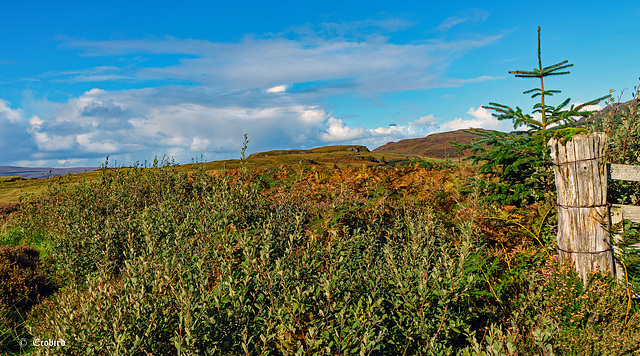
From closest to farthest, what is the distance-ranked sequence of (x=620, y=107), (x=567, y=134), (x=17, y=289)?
(x=567, y=134) → (x=17, y=289) → (x=620, y=107)

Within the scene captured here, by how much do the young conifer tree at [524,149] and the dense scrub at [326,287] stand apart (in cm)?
46

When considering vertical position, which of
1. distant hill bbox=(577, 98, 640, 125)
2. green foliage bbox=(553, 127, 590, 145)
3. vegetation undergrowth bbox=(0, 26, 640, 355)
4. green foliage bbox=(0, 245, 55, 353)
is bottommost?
green foliage bbox=(0, 245, 55, 353)

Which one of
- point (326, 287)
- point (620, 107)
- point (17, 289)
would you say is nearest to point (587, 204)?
point (326, 287)

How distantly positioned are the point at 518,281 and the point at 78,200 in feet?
29.9

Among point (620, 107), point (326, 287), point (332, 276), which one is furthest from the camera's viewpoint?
point (620, 107)

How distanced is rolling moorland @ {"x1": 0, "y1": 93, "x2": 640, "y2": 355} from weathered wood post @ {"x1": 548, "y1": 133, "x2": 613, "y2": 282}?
0.73ft

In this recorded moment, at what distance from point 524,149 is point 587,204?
144 centimetres

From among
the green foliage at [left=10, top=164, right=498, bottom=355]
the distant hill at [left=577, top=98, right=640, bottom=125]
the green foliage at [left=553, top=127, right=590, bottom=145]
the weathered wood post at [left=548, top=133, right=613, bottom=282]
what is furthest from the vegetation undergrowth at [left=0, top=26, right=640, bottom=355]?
the distant hill at [left=577, top=98, right=640, bottom=125]

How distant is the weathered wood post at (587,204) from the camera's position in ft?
12.9

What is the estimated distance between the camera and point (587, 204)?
13.0 ft

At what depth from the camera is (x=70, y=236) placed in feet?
17.9

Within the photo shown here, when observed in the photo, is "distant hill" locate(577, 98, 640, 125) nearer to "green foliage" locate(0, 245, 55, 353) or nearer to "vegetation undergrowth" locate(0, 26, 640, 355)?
"vegetation undergrowth" locate(0, 26, 640, 355)

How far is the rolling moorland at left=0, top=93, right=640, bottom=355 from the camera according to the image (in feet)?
8.15

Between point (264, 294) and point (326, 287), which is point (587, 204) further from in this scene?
point (264, 294)
